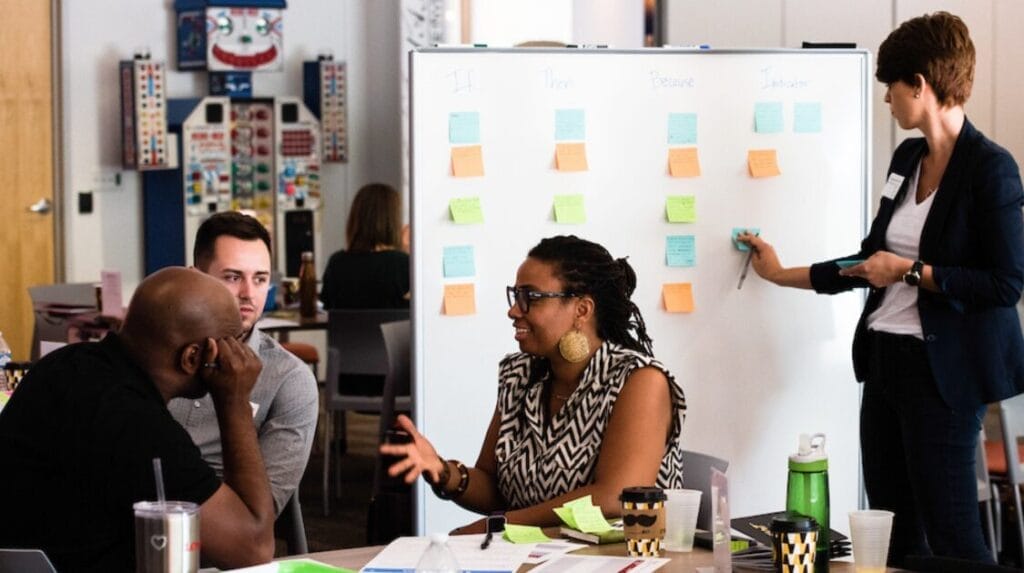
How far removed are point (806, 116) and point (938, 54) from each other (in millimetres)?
972

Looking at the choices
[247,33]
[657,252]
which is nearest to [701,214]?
[657,252]

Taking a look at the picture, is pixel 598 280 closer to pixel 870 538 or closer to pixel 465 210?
pixel 870 538

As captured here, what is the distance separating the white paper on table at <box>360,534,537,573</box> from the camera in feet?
8.18

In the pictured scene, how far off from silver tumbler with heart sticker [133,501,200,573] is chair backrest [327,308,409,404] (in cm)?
440

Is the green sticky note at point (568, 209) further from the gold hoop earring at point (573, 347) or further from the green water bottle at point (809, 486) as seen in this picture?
the green water bottle at point (809, 486)

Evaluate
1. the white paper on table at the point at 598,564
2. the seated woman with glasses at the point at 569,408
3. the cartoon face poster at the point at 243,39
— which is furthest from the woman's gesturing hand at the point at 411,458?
the cartoon face poster at the point at 243,39

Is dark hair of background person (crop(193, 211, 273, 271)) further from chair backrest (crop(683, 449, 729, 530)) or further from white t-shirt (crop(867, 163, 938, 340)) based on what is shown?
white t-shirt (crop(867, 163, 938, 340))

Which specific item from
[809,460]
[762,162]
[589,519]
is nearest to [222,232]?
[589,519]

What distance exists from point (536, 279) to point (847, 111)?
196 centimetres

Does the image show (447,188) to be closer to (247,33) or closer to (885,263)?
(885,263)

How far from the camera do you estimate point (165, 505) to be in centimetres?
220

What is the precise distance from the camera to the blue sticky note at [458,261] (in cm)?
469

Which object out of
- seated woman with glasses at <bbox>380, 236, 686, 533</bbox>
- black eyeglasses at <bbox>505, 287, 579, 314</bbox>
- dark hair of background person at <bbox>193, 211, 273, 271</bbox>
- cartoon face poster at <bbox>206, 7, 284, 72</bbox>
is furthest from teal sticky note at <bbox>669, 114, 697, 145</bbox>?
cartoon face poster at <bbox>206, 7, 284, 72</bbox>

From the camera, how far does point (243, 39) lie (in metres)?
9.13
